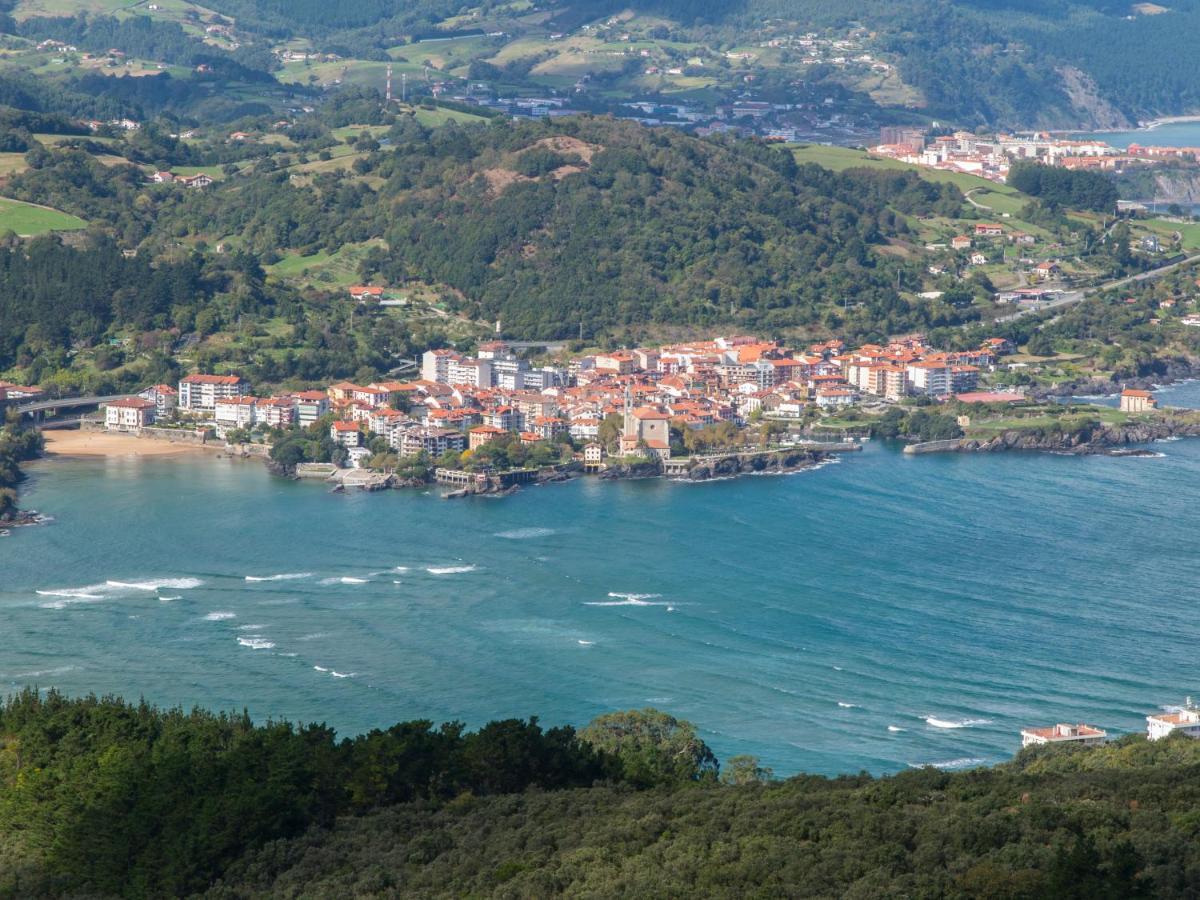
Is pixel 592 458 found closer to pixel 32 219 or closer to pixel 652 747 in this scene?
pixel 652 747

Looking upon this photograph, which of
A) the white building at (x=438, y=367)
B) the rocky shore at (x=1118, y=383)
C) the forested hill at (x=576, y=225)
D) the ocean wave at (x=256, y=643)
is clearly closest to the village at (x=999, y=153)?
the forested hill at (x=576, y=225)

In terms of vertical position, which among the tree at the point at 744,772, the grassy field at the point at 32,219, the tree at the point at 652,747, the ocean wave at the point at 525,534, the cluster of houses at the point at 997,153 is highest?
the cluster of houses at the point at 997,153

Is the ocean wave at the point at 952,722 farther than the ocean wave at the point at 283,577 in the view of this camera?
No

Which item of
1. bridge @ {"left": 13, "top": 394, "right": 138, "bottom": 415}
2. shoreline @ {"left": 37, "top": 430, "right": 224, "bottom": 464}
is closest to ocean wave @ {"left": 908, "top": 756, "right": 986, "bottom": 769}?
shoreline @ {"left": 37, "top": 430, "right": 224, "bottom": 464}

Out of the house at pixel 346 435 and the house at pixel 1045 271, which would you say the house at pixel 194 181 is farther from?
the house at pixel 1045 271

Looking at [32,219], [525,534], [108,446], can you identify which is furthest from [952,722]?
[32,219]

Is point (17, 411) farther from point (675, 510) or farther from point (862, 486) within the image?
point (862, 486)

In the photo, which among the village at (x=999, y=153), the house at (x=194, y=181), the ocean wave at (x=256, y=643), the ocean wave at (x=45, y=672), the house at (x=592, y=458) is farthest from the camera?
the village at (x=999, y=153)

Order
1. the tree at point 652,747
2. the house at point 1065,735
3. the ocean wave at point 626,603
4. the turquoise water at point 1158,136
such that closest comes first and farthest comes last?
the tree at point 652,747, the house at point 1065,735, the ocean wave at point 626,603, the turquoise water at point 1158,136
